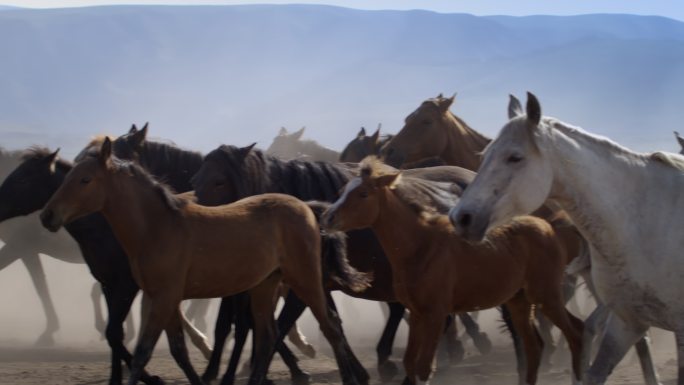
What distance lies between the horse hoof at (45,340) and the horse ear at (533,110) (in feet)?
26.4

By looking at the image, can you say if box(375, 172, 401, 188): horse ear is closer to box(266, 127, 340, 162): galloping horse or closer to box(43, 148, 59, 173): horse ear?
box(43, 148, 59, 173): horse ear

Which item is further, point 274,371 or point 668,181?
point 274,371

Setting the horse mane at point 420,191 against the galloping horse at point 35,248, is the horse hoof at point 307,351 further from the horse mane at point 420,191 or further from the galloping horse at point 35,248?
the galloping horse at point 35,248

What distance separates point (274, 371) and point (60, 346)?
3508 millimetres

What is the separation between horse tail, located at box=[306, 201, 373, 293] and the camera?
25.2ft

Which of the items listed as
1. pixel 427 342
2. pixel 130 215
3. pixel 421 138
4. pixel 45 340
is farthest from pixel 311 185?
pixel 45 340

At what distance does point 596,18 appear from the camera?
121062 mm

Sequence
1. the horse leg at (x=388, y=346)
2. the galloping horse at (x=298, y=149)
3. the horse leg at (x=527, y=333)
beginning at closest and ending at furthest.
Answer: the horse leg at (x=527, y=333), the horse leg at (x=388, y=346), the galloping horse at (x=298, y=149)

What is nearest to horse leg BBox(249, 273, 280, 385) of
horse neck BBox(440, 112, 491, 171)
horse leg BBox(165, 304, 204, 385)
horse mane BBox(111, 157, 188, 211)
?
horse leg BBox(165, 304, 204, 385)

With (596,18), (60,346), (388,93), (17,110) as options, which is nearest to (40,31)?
(17,110)

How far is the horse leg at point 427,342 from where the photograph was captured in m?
6.49

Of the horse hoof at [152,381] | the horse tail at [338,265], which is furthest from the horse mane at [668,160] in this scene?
the horse hoof at [152,381]

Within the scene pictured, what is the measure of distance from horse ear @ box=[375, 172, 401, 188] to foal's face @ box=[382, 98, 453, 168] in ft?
12.2

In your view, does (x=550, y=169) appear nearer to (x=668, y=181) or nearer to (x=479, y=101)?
(x=668, y=181)
